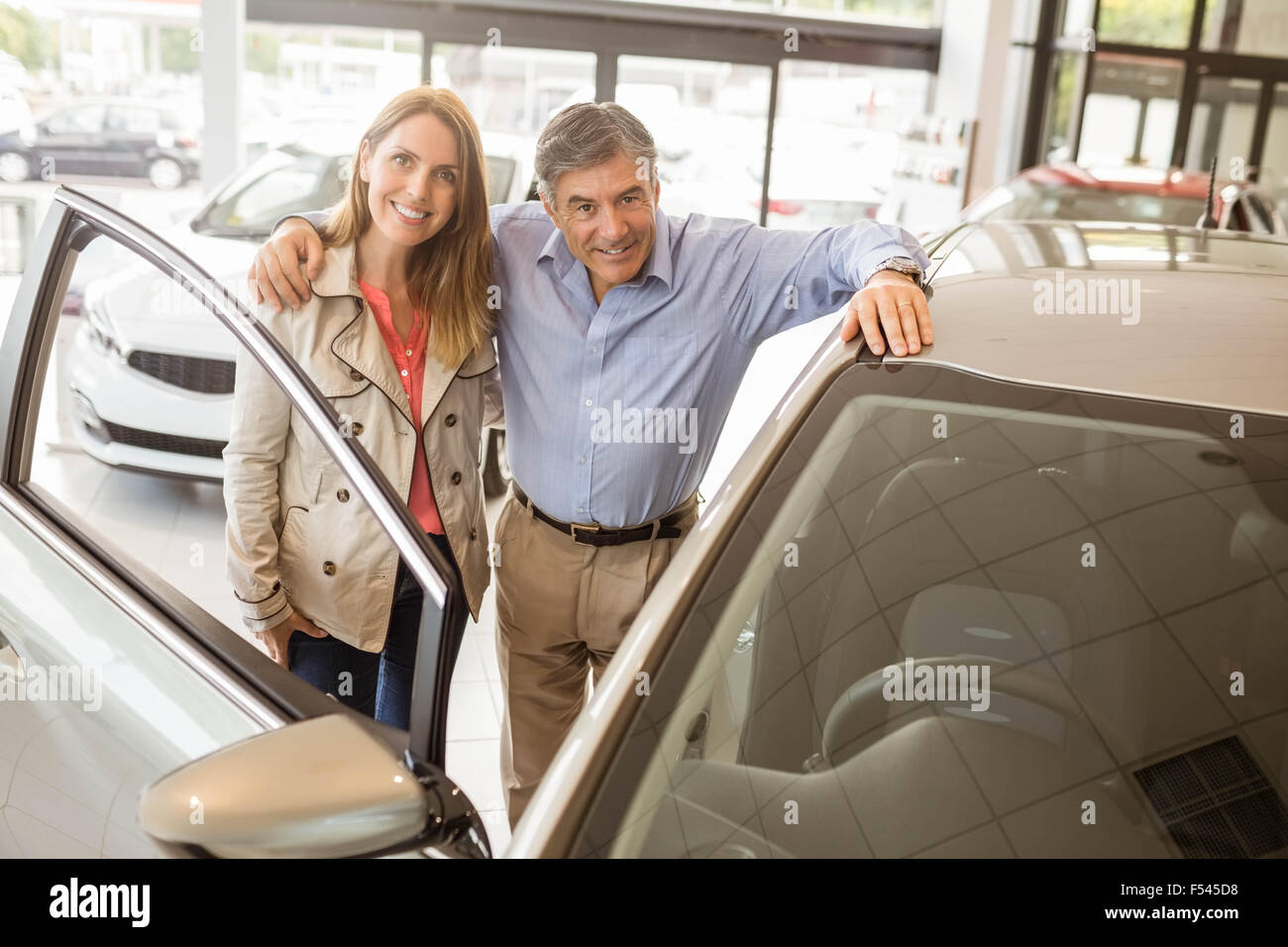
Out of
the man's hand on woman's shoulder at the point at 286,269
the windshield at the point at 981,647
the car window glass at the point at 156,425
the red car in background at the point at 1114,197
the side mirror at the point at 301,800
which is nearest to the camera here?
the side mirror at the point at 301,800

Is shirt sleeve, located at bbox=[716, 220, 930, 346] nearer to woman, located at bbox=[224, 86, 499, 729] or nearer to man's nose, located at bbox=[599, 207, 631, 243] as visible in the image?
man's nose, located at bbox=[599, 207, 631, 243]

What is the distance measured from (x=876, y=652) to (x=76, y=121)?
34.4 feet

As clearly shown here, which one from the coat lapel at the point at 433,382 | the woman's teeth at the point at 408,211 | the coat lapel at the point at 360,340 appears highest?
the woman's teeth at the point at 408,211

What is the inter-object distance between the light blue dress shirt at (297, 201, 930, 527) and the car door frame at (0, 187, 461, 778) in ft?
2.21

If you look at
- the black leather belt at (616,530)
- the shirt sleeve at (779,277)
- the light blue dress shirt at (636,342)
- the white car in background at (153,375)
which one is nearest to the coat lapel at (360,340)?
the light blue dress shirt at (636,342)

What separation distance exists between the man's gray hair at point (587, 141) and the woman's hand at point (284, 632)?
2.62 feet

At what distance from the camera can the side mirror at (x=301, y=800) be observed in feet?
3.27

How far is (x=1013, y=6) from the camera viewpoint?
10227mm

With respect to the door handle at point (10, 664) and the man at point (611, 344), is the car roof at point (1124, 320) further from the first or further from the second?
the door handle at point (10, 664)

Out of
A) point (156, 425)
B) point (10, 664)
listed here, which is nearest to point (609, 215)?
point (10, 664)

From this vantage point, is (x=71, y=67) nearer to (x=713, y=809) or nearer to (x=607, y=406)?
(x=607, y=406)

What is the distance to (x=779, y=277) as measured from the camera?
6.52 ft

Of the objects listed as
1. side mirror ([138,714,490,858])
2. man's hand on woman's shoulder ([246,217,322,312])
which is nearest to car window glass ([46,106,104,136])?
man's hand on woman's shoulder ([246,217,322,312])
